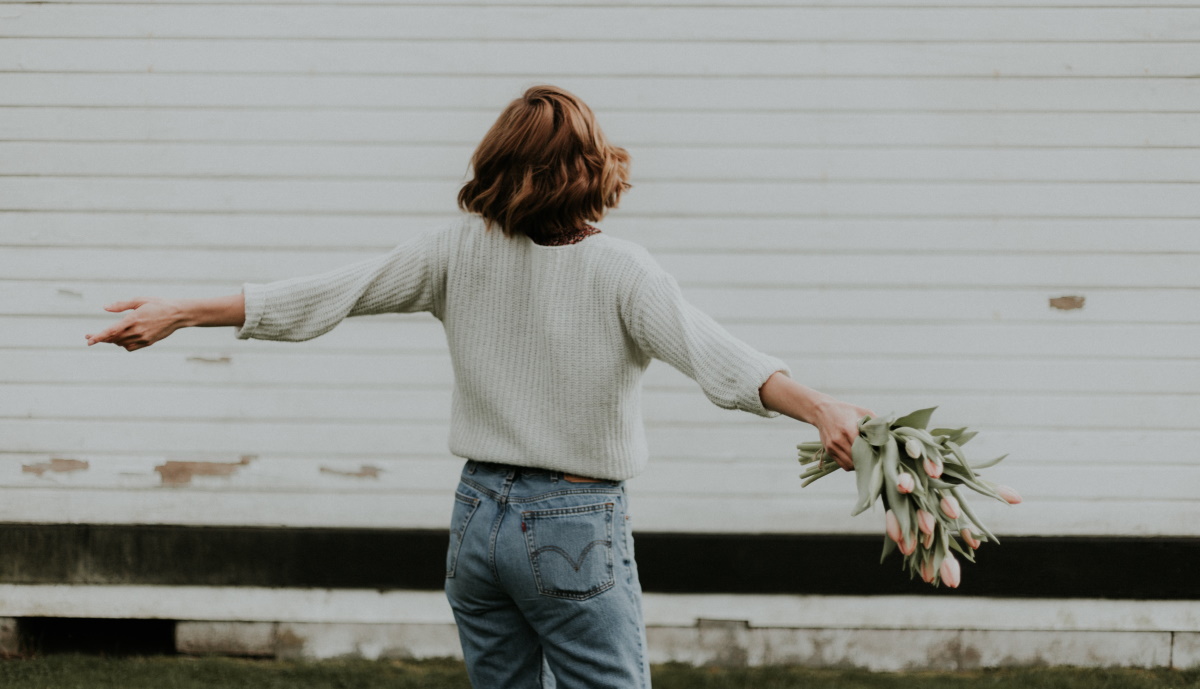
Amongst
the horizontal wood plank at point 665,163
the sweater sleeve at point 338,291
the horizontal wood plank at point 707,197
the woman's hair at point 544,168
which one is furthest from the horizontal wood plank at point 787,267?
the woman's hair at point 544,168

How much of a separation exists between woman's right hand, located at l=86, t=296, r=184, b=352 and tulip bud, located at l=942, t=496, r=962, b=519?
152 cm

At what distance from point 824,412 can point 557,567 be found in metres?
0.59

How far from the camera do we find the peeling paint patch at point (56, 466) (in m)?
4.04

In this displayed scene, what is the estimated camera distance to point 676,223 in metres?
3.99

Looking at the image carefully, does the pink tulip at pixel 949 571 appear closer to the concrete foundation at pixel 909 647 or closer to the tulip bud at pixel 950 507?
the tulip bud at pixel 950 507

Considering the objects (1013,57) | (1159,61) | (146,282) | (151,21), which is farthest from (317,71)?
(1159,61)

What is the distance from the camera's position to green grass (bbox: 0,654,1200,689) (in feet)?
12.6

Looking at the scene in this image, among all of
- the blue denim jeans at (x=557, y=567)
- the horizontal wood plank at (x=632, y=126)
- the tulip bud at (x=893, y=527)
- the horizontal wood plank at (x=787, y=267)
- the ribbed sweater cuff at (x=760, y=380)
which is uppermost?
the horizontal wood plank at (x=632, y=126)

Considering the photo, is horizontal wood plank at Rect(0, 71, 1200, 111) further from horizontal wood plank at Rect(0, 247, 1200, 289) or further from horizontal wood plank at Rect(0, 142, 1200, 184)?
horizontal wood plank at Rect(0, 247, 1200, 289)

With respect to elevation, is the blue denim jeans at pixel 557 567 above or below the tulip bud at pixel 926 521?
below

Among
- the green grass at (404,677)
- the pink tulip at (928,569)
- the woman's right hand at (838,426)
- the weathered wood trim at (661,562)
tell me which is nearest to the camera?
the woman's right hand at (838,426)

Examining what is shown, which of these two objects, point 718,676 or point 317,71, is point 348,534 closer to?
point 718,676

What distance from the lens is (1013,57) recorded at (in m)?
3.90

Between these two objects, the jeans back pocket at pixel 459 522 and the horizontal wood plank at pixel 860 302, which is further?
the horizontal wood plank at pixel 860 302
